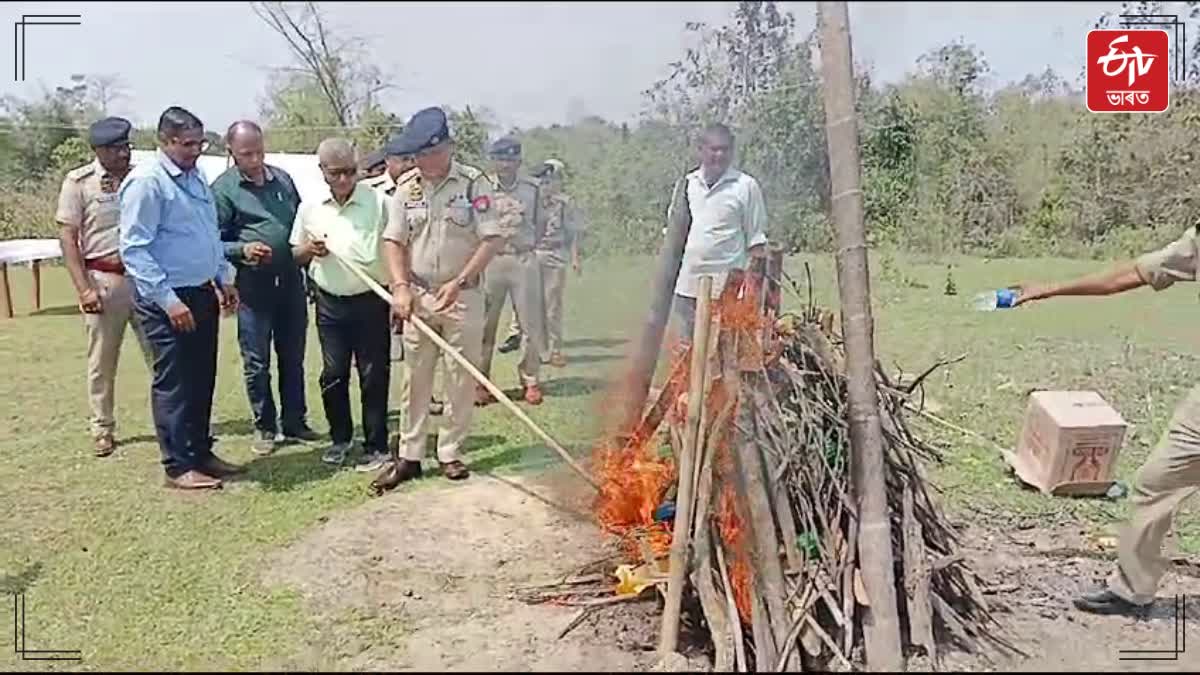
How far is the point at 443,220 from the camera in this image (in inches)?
259

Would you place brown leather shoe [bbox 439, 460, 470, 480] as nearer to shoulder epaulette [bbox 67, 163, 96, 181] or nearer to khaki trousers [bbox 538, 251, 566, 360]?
khaki trousers [bbox 538, 251, 566, 360]

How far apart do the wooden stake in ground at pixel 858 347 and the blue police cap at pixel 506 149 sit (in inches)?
151

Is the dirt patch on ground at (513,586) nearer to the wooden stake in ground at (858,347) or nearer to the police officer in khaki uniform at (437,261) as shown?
the wooden stake in ground at (858,347)

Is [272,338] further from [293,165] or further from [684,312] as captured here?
[293,165]

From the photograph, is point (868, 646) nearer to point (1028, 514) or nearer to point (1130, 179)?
point (1028, 514)

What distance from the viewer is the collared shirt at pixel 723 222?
6371 mm

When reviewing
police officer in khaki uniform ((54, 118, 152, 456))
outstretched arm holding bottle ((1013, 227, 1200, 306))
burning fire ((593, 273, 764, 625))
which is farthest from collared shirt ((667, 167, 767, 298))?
police officer in khaki uniform ((54, 118, 152, 456))

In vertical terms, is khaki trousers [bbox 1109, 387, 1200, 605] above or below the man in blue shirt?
below

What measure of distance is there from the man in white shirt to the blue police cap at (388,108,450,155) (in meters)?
1.34

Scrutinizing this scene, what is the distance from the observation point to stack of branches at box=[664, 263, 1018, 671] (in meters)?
4.20

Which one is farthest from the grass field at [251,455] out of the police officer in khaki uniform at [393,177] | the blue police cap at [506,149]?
the blue police cap at [506,149]

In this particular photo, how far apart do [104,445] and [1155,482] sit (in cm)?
592

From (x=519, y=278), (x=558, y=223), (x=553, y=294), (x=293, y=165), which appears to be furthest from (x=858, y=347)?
(x=293, y=165)

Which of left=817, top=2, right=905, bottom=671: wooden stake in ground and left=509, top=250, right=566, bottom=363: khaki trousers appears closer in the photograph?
left=817, top=2, right=905, bottom=671: wooden stake in ground
